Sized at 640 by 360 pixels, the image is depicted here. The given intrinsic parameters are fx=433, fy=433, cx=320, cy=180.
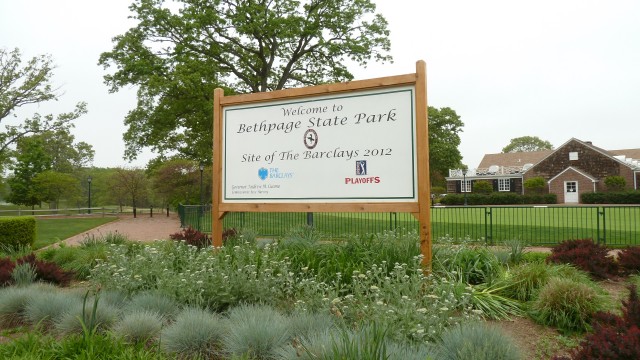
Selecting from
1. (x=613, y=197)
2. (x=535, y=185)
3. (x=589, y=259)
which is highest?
(x=535, y=185)

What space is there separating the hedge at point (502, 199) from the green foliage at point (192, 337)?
4024 centimetres

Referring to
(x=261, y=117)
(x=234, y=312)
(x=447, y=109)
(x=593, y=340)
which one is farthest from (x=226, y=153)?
(x=447, y=109)

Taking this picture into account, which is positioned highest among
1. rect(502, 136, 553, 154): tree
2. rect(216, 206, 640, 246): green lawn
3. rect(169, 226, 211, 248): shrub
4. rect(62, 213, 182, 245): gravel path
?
rect(502, 136, 553, 154): tree

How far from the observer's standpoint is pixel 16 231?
1317cm

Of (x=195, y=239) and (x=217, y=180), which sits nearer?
(x=217, y=180)

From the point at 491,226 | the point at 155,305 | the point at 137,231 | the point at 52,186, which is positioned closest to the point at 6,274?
the point at 155,305

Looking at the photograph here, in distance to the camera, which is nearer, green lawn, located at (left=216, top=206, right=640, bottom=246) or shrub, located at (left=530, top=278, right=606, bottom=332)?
shrub, located at (left=530, top=278, right=606, bottom=332)

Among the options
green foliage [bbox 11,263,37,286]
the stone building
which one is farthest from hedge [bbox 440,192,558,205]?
green foliage [bbox 11,263,37,286]

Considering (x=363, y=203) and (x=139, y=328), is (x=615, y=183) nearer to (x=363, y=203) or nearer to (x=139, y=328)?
(x=363, y=203)

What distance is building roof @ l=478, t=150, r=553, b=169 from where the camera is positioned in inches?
2275

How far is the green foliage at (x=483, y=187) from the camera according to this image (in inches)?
1838

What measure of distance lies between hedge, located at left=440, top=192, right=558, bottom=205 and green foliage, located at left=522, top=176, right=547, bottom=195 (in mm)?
2468

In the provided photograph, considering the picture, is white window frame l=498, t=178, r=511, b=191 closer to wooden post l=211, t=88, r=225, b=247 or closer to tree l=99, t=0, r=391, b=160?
tree l=99, t=0, r=391, b=160

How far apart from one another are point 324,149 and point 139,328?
159 inches
